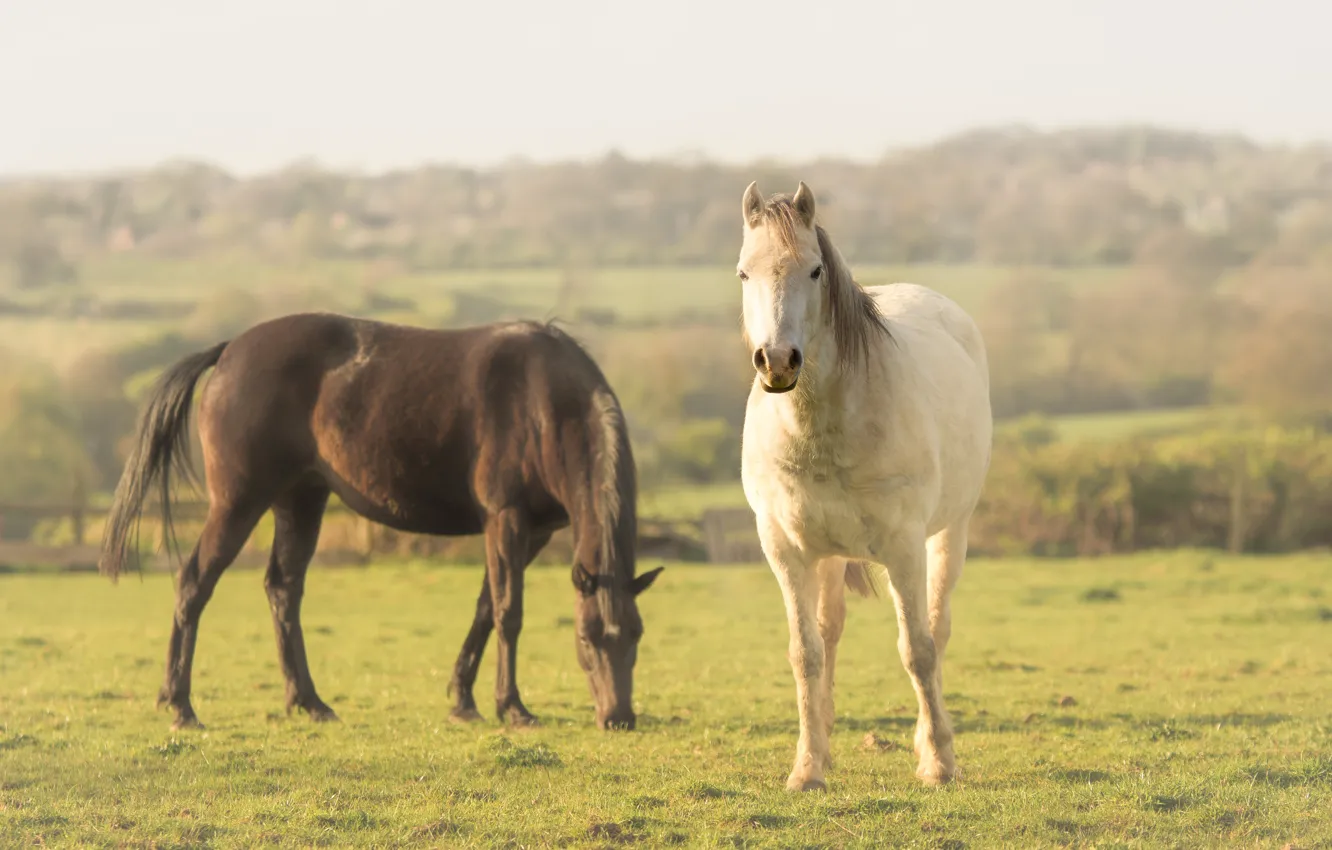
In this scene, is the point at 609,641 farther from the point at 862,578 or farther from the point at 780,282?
the point at 780,282

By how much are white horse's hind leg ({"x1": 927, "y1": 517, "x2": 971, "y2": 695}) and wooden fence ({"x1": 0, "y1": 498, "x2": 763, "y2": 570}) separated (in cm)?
1598

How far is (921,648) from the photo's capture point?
23.7 ft

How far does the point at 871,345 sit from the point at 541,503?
375cm

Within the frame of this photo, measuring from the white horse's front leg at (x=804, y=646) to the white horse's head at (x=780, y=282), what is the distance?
96 centimetres

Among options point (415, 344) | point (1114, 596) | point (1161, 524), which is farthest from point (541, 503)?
point (1161, 524)

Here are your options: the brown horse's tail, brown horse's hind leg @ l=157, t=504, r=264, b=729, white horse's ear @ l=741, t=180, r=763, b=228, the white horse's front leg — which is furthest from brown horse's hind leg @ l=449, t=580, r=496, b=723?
white horse's ear @ l=741, t=180, r=763, b=228

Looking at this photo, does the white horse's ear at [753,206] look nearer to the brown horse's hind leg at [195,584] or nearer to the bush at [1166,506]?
the brown horse's hind leg at [195,584]

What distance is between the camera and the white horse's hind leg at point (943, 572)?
8094 millimetres

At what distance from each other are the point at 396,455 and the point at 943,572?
Answer: 4094mm

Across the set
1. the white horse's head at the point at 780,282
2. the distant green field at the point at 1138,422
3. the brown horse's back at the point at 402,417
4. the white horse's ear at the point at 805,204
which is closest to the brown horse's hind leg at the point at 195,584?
the brown horse's back at the point at 402,417

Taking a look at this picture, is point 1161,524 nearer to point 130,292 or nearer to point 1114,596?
point 1114,596

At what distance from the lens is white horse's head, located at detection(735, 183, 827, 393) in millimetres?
6047

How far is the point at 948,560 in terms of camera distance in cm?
827

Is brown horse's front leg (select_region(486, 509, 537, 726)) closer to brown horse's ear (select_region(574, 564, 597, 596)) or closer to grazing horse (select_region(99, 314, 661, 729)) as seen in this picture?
grazing horse (select_region(99, 314, 661, 729))
